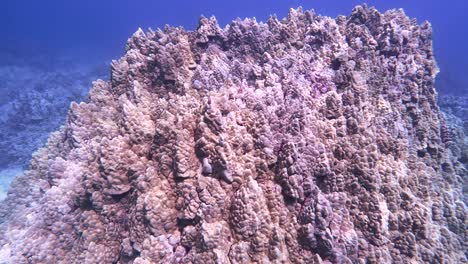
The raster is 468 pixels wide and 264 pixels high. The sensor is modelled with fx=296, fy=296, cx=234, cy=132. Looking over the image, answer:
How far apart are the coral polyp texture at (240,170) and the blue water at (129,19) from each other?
91.1 ft

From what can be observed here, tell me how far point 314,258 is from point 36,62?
114 ft

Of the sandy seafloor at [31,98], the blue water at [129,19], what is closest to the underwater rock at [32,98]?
the sandy seafloor at [31,98]

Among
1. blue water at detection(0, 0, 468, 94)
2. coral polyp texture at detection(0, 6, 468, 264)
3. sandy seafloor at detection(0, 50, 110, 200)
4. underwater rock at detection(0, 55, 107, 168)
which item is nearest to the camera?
coral polyp texture at detection(0, 6, 468, 264)

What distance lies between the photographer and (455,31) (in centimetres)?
7575

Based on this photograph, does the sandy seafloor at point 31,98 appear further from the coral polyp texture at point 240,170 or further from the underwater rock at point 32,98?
the coral polyp texture at point 240,170

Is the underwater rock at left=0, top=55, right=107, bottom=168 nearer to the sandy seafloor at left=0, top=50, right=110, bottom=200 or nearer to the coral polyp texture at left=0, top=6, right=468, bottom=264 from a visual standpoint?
the sandy seafloor at left=0, top=50, right=110, bottom=200

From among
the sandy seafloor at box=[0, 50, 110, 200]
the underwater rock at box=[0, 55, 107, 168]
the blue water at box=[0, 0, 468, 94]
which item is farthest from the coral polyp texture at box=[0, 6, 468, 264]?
the blue water at box=[0, 0, 468, 94]

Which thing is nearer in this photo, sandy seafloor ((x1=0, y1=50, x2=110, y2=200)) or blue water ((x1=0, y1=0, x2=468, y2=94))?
sandy seafloor ((x1=0, y1=50, x2=110, y2=200))

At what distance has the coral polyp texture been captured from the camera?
2.78 meters

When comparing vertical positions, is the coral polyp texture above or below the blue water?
below

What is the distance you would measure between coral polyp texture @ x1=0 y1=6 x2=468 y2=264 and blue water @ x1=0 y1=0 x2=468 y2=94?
27778 mm

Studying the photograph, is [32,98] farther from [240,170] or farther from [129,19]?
[129,19]

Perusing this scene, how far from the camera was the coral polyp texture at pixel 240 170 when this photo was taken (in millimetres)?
2777

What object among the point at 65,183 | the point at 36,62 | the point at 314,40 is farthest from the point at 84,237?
the point at 36,62
